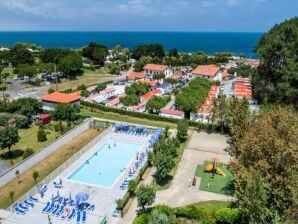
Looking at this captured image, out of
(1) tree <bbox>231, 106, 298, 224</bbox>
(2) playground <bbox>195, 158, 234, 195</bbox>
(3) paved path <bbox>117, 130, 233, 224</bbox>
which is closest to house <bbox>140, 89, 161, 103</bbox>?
(3) paved path <bbox>117, 130, 233, 224</bbox>

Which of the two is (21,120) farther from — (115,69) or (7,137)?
(115,69)

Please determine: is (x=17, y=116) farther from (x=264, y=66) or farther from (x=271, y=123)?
(x=264, y=66)

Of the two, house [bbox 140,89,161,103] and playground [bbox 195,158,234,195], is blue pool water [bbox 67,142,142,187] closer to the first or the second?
playground [bbox 195,158,234,195]

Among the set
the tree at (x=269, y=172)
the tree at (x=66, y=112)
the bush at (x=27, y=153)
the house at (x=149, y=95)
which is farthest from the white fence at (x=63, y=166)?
the tree at (x=269, y=172)

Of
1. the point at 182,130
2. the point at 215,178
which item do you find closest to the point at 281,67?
the point at 182,130

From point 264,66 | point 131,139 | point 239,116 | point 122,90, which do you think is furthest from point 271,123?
point 122,90
